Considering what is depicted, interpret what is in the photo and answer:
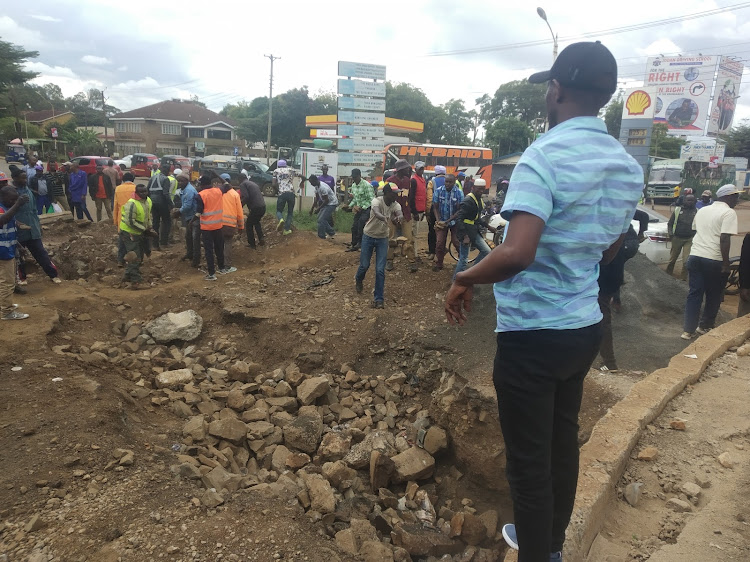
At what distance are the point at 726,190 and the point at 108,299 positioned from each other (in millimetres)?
7932

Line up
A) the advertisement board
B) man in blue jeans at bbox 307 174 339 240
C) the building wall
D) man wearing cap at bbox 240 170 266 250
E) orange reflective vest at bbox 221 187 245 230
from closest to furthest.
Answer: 1. orange reflective vest at bbox 221 187 245 230
2. man wearing cap at bbox 240 170 266 250
3. man in blue jeans at bbox 307 174 339 240
4. the advertisement board
5. the building wall

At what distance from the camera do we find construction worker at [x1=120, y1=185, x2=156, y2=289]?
24.8 feet

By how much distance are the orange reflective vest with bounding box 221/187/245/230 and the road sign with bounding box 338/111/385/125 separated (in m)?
4.18

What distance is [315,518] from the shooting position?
10.1 feet

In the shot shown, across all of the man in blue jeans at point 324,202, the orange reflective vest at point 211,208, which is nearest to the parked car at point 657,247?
the man in blue jeans at point 324,202

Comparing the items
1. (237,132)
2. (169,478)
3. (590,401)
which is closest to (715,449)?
(590,401)

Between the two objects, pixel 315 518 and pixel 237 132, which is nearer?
pixel 315 518

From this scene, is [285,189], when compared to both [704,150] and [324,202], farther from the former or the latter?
[704,150]

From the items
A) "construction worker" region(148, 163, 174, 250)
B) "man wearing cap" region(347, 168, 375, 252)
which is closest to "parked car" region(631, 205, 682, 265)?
"man wearing cap" region(347, 168, 375, 252)

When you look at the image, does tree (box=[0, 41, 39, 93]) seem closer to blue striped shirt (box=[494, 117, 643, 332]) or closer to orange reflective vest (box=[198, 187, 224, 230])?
orange reflective vest (box=[198, 187, 224, 230])

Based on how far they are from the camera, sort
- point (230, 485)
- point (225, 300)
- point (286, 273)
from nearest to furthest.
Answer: point (230, 485)
point (225, 300)
point (286, 273)

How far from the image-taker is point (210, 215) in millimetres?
7945

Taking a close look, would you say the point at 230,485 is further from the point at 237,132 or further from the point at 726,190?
the point at 237,132

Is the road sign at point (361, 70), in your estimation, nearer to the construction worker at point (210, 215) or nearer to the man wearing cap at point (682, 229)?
the construction worker at point (210, 215)
